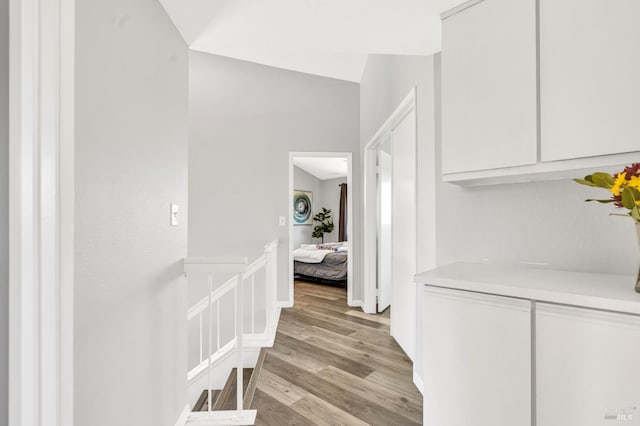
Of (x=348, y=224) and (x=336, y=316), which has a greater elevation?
(x=348, y=224)

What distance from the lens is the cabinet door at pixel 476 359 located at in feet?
2.88

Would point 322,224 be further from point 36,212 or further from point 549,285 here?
point 36,212

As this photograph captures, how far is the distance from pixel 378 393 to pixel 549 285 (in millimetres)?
1311

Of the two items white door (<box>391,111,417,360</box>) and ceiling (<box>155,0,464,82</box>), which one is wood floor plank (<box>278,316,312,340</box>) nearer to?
white door (<box>391,111,417,360</box>)

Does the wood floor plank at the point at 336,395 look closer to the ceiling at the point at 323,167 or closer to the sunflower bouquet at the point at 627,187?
the sunflower bouquet at the point at 627,187

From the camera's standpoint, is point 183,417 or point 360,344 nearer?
point 183,417

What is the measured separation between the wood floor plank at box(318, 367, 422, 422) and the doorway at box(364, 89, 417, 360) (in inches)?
13.4

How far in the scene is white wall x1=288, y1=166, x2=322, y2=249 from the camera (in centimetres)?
739

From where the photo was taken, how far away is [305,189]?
7668 mm

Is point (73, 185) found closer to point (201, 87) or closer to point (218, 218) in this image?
point (218, 218)

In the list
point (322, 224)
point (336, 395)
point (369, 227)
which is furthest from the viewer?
point (322, 224)

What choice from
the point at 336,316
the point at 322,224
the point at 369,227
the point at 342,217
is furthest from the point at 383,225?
the point at 322,224

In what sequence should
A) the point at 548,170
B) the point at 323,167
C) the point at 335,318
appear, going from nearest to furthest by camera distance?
the point at 548,170 < the point at 335,318 < the point at 323,167
